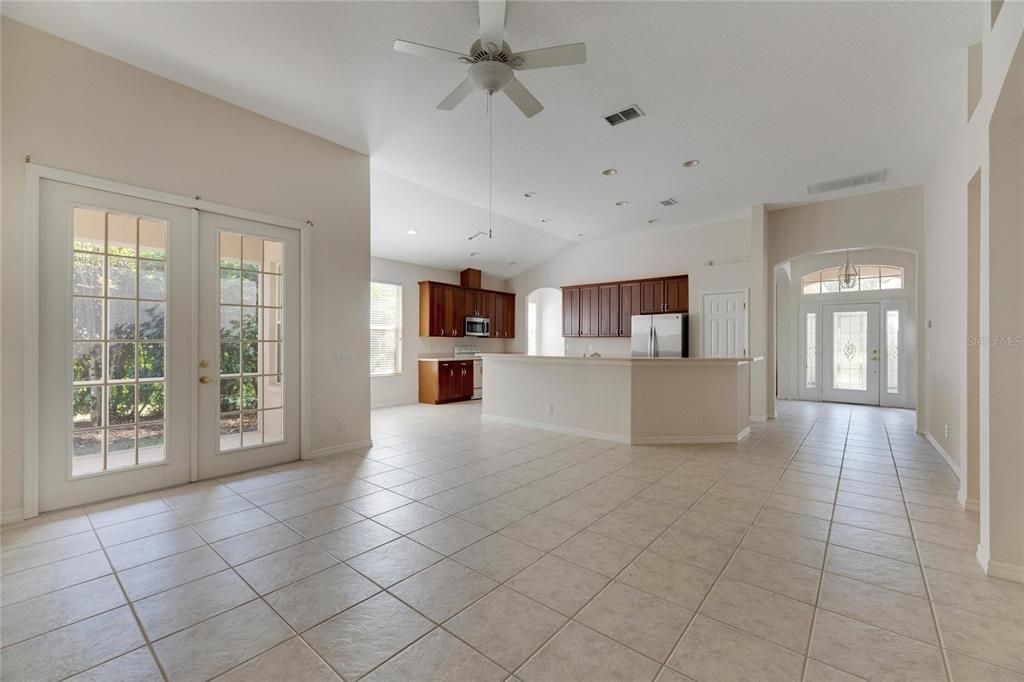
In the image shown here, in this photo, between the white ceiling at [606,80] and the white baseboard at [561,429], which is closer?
the white ceiling at [606,80]

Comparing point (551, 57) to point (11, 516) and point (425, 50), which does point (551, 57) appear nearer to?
point (425, 50)

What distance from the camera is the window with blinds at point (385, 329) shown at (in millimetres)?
8039

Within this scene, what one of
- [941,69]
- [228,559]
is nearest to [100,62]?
[228,559]

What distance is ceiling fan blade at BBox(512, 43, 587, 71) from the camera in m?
2.43

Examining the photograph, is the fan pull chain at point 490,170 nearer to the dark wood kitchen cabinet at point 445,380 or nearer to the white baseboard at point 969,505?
the dark wood kitchen cabinet at point 445,380

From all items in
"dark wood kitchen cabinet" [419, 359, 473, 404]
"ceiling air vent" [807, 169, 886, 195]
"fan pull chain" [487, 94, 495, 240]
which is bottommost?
"dark wood kitchen cabinet" [419, 359, 473, 404]

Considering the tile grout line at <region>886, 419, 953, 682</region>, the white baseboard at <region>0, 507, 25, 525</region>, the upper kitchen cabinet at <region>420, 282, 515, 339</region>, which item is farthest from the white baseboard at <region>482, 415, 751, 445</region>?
the white baseboard at <region>0, 507, 25, 525</region>

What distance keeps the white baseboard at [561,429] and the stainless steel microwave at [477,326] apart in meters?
2.97

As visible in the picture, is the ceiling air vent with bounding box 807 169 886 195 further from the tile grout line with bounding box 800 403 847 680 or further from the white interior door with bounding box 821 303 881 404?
the white interior door with bounding box 821 303 881 404

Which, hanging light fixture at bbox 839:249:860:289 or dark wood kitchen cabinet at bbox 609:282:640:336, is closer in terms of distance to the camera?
hanging light fixture at bbox 839:249:860:289

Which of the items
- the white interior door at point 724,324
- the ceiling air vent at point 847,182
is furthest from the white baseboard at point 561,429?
the ceiling air vent at point 847,182

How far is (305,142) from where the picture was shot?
4227mm

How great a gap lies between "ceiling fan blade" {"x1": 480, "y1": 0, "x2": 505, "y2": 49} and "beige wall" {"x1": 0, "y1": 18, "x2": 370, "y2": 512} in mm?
2560

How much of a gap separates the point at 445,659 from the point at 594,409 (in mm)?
3929
